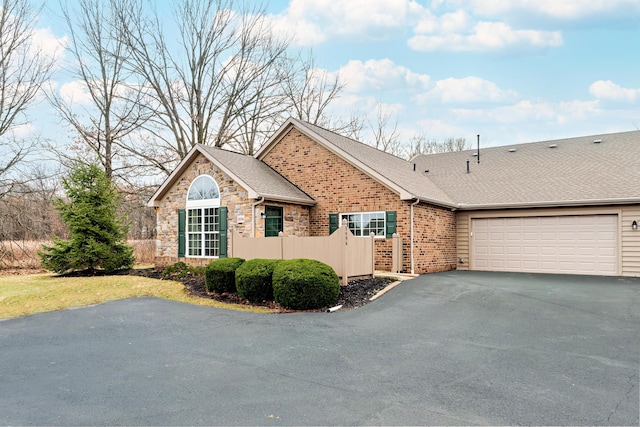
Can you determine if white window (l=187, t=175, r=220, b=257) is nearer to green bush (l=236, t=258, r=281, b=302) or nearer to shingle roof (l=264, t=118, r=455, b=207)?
shingle roof (l=264, t=118, r=455, b=207)

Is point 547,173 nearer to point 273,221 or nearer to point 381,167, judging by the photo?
point 381,167

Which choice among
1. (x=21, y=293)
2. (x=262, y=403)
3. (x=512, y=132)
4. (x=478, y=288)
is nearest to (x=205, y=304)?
(x=21, y=293)

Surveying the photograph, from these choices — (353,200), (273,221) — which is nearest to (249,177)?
(273,221)

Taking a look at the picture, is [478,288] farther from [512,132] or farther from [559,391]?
[512,132]

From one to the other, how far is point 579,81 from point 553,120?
838 cm

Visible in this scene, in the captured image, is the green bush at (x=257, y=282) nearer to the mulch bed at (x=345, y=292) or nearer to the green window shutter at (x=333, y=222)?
the mulch bed at (x=345, y=292)

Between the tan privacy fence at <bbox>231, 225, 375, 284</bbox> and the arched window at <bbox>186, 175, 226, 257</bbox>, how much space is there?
2.41 meters

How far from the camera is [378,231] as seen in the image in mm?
13758

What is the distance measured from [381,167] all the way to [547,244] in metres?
6.32

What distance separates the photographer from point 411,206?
1317 cm

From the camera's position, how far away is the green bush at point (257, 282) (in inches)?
365

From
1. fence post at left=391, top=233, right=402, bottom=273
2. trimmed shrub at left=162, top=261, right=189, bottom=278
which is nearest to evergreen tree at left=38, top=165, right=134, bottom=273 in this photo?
trimmed shrub at left=162, top=261, right=189, bottom=278

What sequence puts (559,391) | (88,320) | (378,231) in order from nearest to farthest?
(559,391)
(88,320)
(378,231)

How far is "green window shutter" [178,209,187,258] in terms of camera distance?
1488 cm
